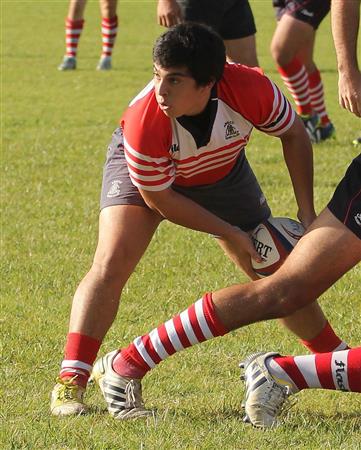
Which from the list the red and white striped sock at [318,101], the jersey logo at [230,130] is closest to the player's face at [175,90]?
the jersey logo at [230,130]

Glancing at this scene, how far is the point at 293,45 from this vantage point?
35.6 ft

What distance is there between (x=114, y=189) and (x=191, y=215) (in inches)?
16.8

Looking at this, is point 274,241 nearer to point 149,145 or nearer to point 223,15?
point 149,145

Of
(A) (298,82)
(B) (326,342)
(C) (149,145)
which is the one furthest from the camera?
(A) (298,82)

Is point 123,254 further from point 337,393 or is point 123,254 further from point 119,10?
point 119,10

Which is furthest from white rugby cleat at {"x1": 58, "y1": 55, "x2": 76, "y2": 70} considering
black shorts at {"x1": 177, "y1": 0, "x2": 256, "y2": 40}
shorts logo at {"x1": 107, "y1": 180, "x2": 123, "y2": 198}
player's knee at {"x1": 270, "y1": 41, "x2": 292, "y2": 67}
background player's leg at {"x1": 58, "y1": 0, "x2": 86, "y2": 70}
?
shorts logo at {"x1": 107, "y1": 180, "x2": 123, "y2": 198}

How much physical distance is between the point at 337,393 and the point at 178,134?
1.30 m

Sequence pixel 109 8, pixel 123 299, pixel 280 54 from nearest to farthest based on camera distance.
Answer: pixel 123 299 < pixel 280 54 < pixel 109 8

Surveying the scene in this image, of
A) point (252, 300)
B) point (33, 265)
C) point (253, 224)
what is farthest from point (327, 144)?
point (252, 300)

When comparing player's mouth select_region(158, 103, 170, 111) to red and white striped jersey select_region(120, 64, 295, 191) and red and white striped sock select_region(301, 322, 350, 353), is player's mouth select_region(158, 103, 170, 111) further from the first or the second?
red and white striped sock select_region(301, 322, 350, 353)

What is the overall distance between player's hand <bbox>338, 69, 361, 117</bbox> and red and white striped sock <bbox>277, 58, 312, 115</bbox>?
20.1ft

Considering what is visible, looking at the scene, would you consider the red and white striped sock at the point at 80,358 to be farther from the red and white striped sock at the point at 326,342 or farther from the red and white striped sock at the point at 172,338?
the red and white striped sock at the point at 326,342

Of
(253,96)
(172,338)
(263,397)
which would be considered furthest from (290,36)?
(263,397)

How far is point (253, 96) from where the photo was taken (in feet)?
16.4
